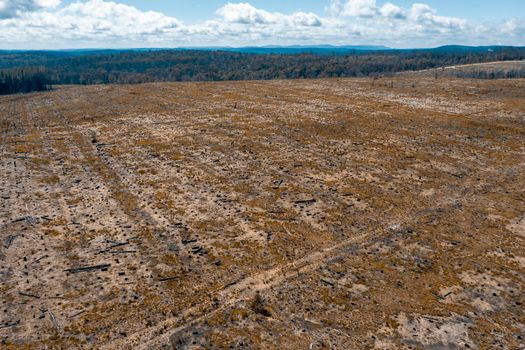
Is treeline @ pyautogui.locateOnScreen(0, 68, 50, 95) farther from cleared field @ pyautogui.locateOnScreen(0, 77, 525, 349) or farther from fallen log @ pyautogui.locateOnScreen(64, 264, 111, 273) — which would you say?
fallen log @ pyautogui.locateOnScreen(64, 264, 111, 273)

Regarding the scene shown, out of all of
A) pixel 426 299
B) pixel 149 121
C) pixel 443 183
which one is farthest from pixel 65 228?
pixel 149 121

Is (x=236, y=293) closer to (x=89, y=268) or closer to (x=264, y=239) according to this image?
(x=264, y=239)

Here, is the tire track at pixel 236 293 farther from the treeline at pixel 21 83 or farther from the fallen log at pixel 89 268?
the treeline at pixel 21 83

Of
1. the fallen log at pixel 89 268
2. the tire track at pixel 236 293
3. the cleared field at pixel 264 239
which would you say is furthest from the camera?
the fallen log at pixel 89 268

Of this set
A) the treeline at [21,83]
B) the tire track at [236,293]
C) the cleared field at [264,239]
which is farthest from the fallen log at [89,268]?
the treeline at [21,83]

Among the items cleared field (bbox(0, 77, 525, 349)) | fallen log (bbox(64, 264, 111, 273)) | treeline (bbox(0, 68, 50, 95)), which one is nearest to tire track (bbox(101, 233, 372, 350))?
cleared field (bbox(0, 77, 525, 349))

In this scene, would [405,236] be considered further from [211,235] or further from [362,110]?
[362,110]

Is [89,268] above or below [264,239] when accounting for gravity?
below

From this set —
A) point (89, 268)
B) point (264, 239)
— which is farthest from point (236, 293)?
point (89, 268)
